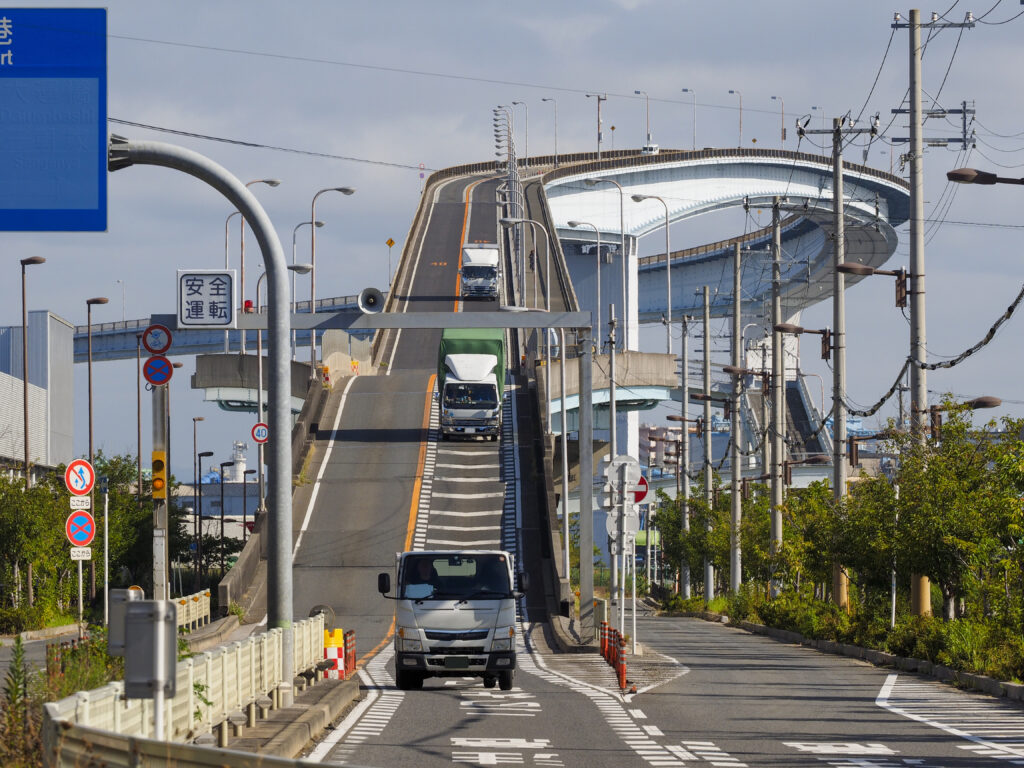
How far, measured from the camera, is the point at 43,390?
7875 cm

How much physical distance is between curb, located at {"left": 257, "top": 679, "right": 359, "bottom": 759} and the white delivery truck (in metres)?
65.5

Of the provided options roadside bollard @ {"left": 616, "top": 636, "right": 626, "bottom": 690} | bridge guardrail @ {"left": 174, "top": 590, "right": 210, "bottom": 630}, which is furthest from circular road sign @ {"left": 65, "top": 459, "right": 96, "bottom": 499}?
roadside bollard @ {"left": 616, "top": 636, "right": 626, "bottom": 690}

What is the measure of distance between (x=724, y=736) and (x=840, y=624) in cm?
2039

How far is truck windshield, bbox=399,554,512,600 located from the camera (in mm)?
22578

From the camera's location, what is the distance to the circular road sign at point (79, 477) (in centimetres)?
2748

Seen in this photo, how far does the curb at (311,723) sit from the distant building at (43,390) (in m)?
56.1

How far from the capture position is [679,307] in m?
125

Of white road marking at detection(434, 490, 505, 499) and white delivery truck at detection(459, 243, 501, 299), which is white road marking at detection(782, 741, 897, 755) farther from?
white delivery truck at detection(459, 243, 501, 299)

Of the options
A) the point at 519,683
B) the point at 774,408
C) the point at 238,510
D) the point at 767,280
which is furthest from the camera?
the point at 238,510

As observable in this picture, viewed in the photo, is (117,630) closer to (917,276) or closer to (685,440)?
(917,276)

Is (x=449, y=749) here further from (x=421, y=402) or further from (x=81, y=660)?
(x=421, y=402)

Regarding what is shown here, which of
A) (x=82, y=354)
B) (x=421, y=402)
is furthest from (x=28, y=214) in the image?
(x=82, y=354)

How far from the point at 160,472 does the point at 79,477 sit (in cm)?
944

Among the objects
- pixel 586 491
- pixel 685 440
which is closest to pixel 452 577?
pixel 586 491
